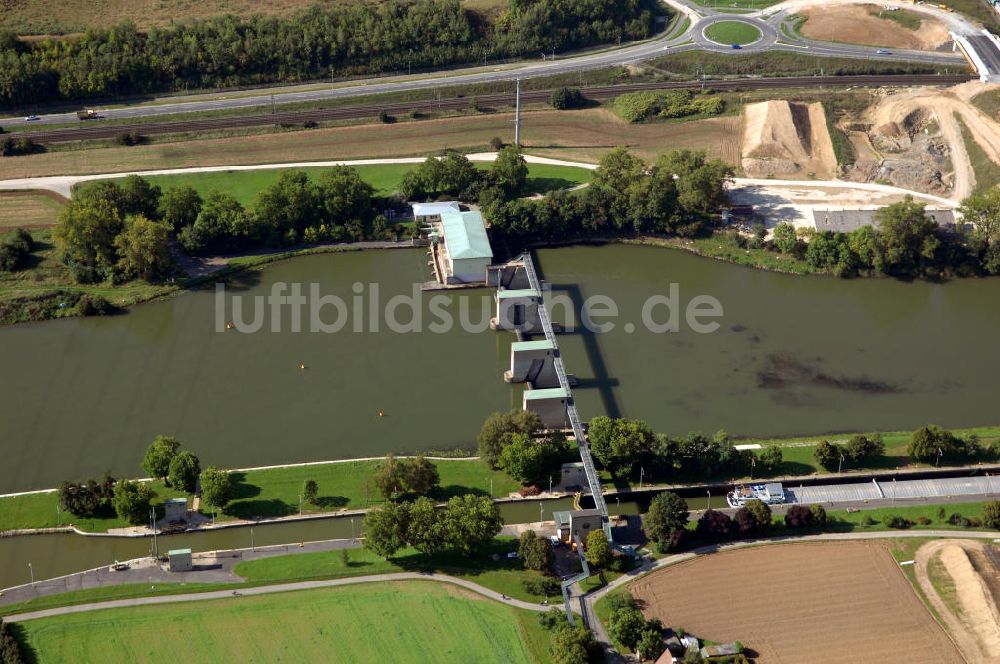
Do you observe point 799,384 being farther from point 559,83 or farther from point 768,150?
point 559,83

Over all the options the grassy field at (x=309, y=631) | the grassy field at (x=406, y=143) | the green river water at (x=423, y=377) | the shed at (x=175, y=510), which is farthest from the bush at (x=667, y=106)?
the grassy field at (x=309, y=631)

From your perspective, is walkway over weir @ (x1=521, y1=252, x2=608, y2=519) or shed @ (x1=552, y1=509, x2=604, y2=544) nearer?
A: shed @ (x1=552, y1=509, x2=604, y2=544)

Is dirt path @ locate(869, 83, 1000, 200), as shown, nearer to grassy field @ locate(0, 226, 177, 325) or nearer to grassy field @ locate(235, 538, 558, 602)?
grassy field @ locate(235, 538, 558, 602)

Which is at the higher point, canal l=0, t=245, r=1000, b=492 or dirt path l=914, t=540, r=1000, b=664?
canal l=0, t=245, r=1000, b=492

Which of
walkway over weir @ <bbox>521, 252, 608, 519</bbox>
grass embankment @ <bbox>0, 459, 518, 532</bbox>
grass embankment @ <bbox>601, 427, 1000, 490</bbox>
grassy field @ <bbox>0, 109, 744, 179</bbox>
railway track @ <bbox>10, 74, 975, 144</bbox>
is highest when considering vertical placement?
railway track @ <bbox>10, 74, 975, 144</bbox>

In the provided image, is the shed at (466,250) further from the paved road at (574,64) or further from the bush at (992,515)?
the bush at (992,515)

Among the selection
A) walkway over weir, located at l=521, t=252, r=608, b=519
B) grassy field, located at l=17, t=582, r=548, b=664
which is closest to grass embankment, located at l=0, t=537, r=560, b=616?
grassy field, located at l=17, t=582, r=548, b=664
